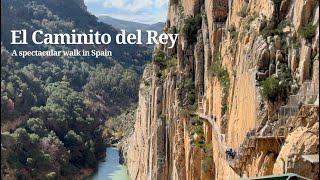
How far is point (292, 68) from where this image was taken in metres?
21.5

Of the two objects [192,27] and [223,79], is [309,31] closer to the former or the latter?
[223,79]

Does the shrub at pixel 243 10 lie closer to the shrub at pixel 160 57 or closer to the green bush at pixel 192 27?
the green bush at pixel 192 27

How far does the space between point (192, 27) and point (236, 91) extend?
12708 millimetres

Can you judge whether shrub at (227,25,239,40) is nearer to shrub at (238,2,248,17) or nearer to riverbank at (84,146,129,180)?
shrub at (238,2,248,17)

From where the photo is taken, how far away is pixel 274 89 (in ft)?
71.4

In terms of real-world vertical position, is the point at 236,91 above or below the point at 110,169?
above

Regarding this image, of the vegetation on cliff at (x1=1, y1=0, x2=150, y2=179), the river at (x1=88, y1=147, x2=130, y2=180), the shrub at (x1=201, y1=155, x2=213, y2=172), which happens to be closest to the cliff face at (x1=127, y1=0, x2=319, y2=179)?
the shrub at (x1=201, y1=155, x2=213, y2=172)

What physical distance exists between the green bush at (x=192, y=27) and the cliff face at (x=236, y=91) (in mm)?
64

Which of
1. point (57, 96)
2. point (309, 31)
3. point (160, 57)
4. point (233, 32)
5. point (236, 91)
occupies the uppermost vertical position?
point (233, 32)

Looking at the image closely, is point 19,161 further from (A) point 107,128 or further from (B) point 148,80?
(A) point 107,128

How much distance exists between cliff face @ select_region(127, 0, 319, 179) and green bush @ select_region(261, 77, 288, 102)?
3cm

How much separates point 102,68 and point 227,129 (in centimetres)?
8581

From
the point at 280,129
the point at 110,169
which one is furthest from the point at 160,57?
the point at 110,169

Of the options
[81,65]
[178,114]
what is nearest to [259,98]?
[178,114]
